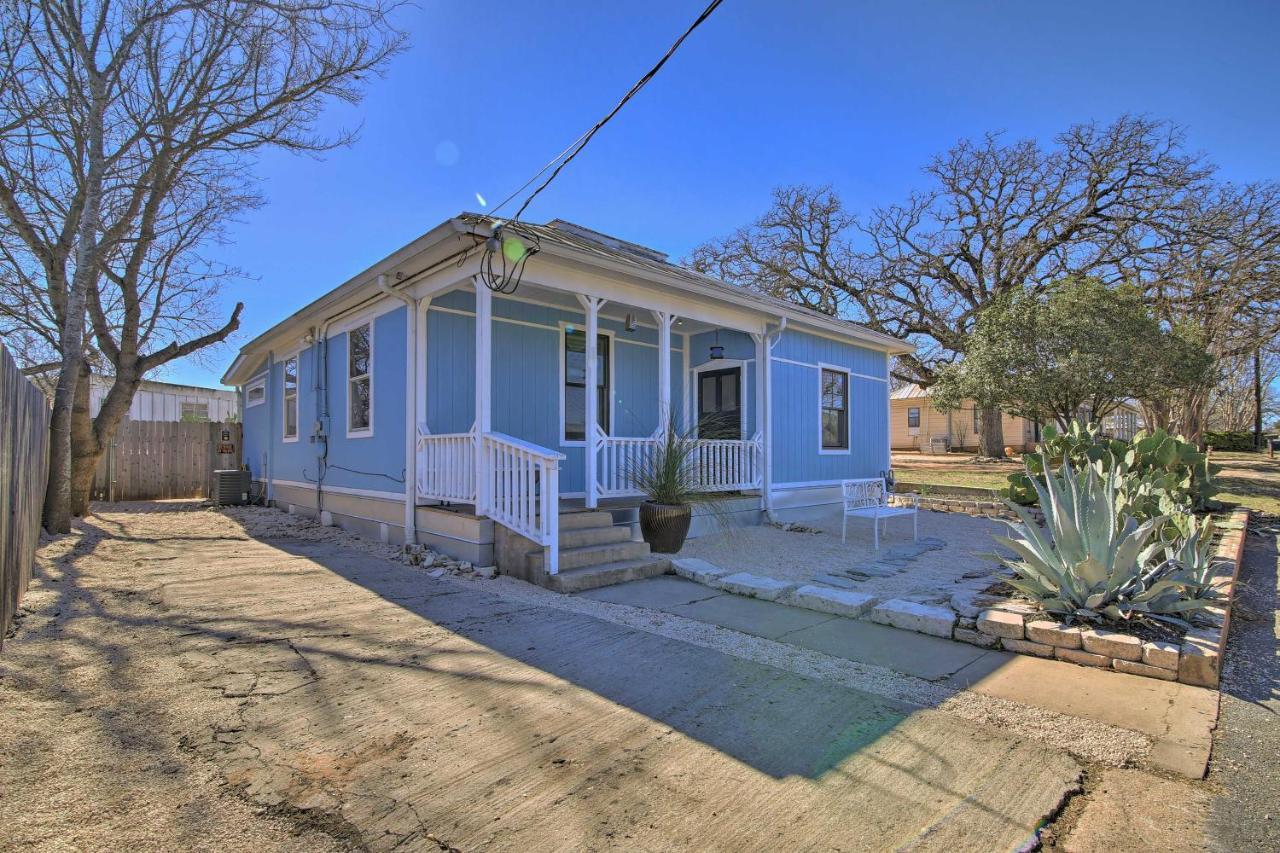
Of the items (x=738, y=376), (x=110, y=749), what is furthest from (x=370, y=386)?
(x=110, y=749)

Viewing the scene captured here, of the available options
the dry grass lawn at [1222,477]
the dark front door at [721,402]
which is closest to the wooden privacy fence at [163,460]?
the dark front door at [721,402]

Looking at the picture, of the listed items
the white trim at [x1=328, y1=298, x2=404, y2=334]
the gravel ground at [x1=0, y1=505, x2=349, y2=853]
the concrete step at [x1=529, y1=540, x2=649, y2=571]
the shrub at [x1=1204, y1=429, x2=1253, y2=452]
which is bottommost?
the gravel ground at [x1=0, y1=505, x2=349, y2=853]

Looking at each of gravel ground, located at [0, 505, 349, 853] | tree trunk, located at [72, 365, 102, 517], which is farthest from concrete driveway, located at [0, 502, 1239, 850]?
tree trunk, located at [72, 365, 102, 517]

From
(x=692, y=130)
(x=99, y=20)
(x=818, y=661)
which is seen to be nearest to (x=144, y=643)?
(x=818, y=661)

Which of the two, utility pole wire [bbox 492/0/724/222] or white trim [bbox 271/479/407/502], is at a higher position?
utility pole wire [bbox 492/0/724/222]

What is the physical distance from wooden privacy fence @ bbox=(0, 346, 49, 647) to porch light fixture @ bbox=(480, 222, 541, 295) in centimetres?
330

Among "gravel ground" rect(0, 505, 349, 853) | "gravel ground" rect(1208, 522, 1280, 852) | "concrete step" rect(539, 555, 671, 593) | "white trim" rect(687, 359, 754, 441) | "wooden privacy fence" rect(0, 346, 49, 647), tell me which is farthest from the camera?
"white trim" rect(687, 359, 754, 441)

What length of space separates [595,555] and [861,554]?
329 centimetres

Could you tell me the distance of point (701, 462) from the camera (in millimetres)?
7934

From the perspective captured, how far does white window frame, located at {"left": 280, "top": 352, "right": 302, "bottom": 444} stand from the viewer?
1055 centimetres

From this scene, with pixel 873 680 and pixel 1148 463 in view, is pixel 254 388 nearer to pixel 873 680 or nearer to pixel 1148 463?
pixel 873 680

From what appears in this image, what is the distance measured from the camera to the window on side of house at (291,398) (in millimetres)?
10836

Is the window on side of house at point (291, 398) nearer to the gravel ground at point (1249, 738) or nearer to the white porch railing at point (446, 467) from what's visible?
the white porch railing at point (446, 467)

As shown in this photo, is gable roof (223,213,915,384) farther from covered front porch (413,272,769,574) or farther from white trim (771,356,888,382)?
white trim (771,356,888,382)
